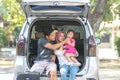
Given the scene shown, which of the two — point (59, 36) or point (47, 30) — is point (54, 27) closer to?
point (47, 30)

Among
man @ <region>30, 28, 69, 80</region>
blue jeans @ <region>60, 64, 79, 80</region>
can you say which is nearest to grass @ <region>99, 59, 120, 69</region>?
man @ <region>30, 28, 69, 80</region>

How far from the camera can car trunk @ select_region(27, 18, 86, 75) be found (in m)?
9.68

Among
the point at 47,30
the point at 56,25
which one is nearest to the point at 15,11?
the point at 56,25

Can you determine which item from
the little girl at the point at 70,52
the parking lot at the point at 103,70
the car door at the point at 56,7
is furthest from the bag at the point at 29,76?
the parking lot at the point at 103,70

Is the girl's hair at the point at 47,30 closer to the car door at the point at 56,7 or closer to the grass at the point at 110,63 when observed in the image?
the car door at the point at 56,7

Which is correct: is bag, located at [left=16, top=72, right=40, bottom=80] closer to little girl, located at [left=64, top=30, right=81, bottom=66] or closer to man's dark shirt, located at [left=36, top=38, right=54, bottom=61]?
man's dark shirt, located at [left=36, top=38, right=54, bottom=61]

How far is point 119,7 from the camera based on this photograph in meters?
27.2

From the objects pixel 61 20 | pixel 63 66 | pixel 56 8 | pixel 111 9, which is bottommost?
pixel 63 66

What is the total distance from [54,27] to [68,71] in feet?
4.55

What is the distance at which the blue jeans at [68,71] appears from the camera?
29.1 ft

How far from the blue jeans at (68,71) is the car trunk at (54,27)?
1.54 ft

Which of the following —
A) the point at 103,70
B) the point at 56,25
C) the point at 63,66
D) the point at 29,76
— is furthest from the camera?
the point at 103,70

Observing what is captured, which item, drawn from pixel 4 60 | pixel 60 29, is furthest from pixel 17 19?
pixel 60 29

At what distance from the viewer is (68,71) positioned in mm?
9133
